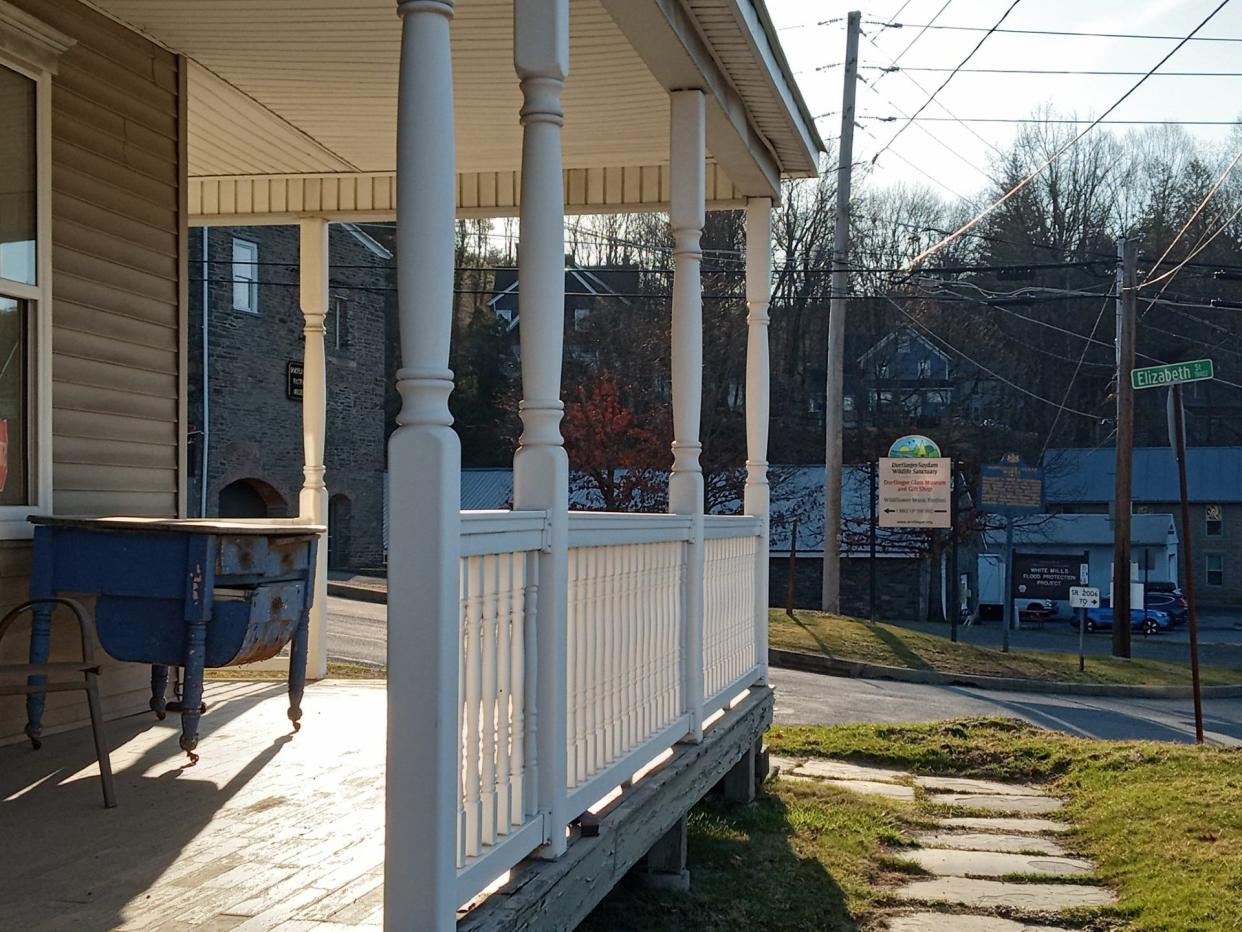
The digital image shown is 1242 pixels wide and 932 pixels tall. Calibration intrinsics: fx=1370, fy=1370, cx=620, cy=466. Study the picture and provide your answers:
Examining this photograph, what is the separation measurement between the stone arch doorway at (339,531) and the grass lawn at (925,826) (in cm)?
1830

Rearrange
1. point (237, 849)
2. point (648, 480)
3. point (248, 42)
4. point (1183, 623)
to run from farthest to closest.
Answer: point (1183, 623), point (648, 480), point (248, 42), point (237, 849)

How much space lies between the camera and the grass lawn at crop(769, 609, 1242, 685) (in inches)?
690

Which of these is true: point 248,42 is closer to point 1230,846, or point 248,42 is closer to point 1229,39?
point 1230,846

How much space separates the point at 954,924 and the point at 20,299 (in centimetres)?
444

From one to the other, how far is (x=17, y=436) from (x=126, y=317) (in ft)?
3.13

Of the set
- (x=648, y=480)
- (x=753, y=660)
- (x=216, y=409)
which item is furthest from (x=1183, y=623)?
(x=753, y=660)

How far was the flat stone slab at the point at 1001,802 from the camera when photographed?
7734 millimetres

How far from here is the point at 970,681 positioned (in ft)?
56.0

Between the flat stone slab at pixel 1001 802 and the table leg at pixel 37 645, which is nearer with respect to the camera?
the table leg at pixel 37 645

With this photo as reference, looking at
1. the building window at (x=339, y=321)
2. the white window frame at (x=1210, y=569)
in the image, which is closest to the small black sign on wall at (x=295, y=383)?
the building window at (x=339, y=321)

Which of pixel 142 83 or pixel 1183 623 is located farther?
pixel 1183 623

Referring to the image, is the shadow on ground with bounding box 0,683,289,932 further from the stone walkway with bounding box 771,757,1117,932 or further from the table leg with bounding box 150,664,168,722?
the stone walkway with bounding box 771,757,1117,932

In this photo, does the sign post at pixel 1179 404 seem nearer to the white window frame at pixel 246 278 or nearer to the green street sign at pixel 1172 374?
the green street sign at pixel 1172 374

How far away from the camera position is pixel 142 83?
246 inches
